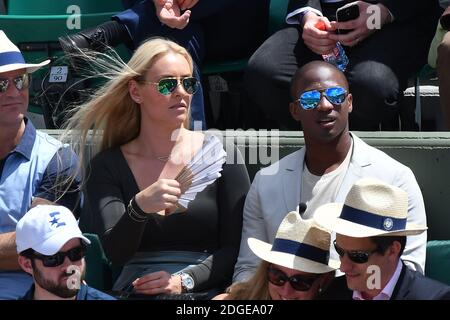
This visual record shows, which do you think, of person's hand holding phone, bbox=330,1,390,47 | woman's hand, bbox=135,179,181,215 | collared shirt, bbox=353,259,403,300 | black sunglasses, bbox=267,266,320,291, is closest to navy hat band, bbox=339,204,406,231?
collared shirt, bbox=353,259,403,300

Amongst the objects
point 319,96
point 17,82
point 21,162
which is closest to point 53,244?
point 21,162

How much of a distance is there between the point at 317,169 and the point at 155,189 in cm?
70

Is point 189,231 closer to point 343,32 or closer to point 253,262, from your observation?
point 253,262

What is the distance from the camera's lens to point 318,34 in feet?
17.9

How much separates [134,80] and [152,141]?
28cm

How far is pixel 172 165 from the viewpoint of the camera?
4961 millimetres

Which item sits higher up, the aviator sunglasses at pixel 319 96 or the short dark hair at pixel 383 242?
the aviator sunglasses at pixel 319 96

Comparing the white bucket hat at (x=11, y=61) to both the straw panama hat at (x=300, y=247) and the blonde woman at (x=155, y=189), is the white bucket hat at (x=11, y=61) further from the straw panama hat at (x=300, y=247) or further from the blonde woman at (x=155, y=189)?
the straw panama hat at (x=300, y=247)

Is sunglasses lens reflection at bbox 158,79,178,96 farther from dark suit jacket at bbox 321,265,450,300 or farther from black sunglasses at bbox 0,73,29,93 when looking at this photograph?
dark suit jacket at bbox 321,265,450,300

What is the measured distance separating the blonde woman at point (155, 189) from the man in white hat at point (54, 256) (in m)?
0.42

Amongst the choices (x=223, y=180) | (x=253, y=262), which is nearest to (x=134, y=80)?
(x=223, y=180)

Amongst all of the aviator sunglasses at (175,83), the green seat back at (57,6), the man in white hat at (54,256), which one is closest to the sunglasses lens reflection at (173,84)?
the aviator sunglasses at (175,83)

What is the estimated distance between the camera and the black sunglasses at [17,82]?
489 centimetres

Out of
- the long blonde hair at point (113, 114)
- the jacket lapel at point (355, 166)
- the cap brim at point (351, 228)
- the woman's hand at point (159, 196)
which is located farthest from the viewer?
the long blonde hair at point (113, 114)
